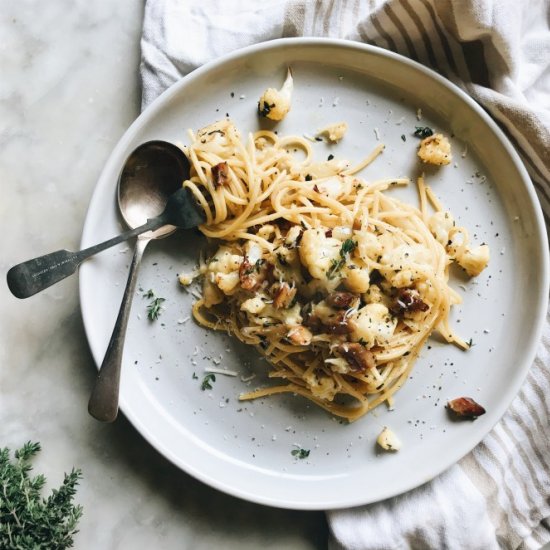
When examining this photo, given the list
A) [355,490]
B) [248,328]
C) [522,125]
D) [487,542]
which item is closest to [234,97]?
[248,328]

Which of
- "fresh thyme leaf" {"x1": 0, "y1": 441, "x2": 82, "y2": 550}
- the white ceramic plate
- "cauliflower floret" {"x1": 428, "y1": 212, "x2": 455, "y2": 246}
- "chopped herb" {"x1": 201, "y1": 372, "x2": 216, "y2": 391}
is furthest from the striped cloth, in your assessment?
"fresh thyme leaf" {"x1": 0, "y1": 441, "x2": 82, "y2": 550}

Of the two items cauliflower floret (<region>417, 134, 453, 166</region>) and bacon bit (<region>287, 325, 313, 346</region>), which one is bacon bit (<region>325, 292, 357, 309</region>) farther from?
cauliflower floret (<region>417, 134, 453, 166</region>)

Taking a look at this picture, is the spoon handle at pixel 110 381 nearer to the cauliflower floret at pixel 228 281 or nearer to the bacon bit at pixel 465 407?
the cauliflower floret at pixel 228 281

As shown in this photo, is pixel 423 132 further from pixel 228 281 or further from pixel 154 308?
pixel 154 308

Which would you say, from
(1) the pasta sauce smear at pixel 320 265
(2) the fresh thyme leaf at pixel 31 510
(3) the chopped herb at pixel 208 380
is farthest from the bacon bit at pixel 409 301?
(2) the fresh thyme leaf at pixel 31 510

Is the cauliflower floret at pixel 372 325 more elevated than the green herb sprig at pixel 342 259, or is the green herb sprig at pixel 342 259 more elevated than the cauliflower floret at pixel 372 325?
the green herb sprig at pixel 342 259

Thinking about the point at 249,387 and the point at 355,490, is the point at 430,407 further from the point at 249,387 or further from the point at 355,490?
the point at 249,387
